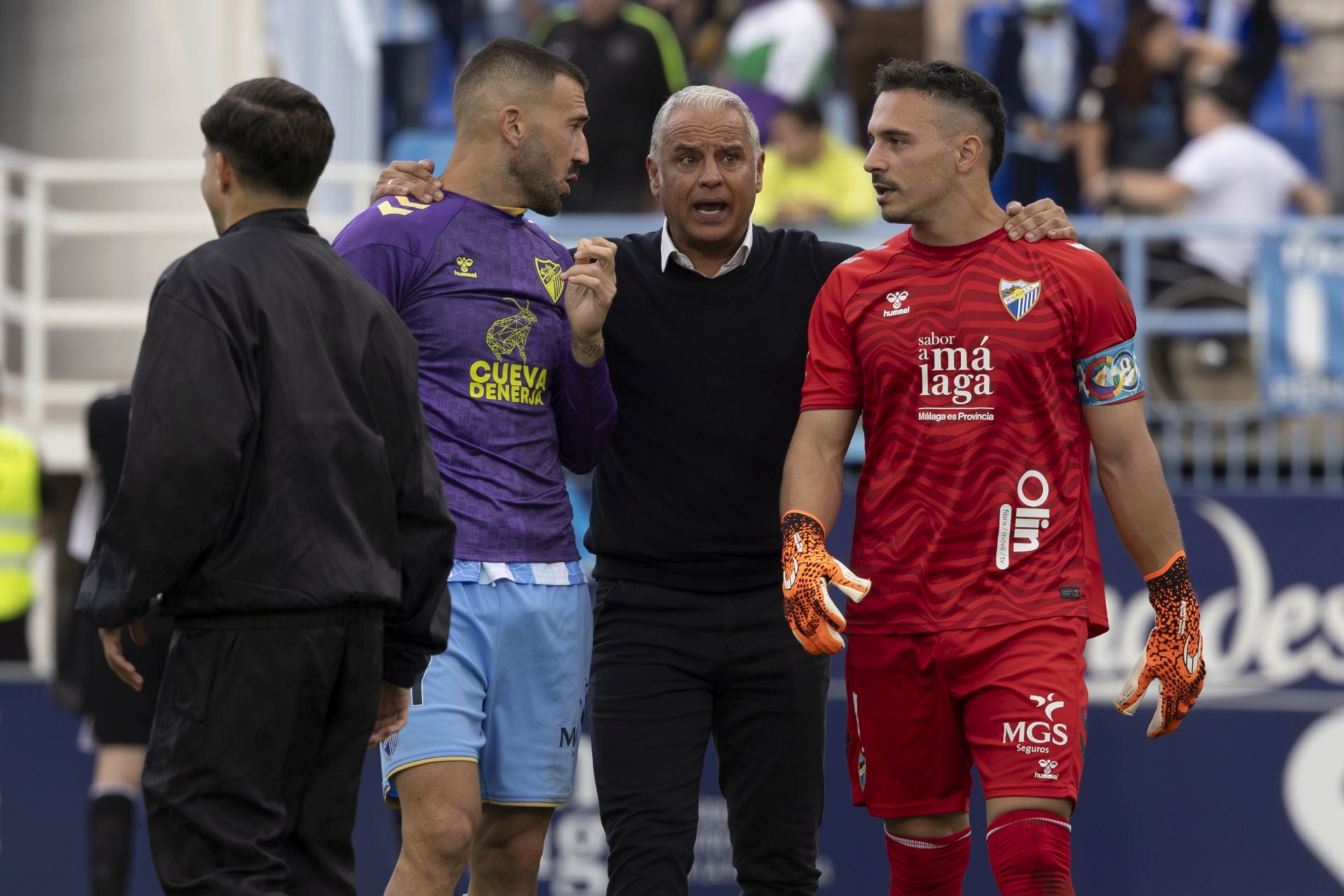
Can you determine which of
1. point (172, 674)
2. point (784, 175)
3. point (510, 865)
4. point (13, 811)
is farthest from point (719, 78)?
point (172, 674)

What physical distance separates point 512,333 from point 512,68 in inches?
29.6

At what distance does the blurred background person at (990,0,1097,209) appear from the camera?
1052 cm

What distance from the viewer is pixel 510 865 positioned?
15.7ft

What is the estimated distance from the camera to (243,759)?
3.79 m

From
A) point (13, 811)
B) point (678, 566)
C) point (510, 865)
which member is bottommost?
point (13, 811)

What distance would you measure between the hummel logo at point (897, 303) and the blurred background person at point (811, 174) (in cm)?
501

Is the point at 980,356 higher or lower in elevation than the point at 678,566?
higher

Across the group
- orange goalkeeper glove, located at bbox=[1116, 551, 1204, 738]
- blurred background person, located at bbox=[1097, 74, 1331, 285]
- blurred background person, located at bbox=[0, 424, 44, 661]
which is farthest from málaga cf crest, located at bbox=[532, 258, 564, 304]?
blurred background person, located at bbox=[1097, 74, 1331, 285]

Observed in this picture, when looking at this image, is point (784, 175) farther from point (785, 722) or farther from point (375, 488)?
point (375, 488)

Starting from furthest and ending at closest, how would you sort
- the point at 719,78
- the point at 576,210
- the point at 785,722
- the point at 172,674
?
the point at 719,78, the point at 576,210, the point at 785,722, the point at 172,674

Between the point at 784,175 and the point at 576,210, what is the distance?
1.21 m

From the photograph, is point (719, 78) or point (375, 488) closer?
point (375, 488)

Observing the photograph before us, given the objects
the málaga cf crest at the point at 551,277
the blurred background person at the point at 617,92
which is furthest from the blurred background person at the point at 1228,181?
the málaga cf crest at the point at 551,277

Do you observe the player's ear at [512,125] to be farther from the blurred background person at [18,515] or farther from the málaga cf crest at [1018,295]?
the blurred background person at [18,515]
